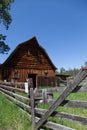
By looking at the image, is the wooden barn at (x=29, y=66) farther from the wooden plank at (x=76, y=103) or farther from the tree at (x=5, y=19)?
the wooden plank at (x=76, y=103)

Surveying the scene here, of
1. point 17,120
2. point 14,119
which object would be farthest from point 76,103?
point 14,119

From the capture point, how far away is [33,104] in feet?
25.6

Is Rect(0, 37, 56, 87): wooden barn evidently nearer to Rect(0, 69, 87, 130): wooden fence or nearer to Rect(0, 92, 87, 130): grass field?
Rect(0, 92, 87, 130): grass field

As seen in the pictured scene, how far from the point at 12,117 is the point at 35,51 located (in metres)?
27.8

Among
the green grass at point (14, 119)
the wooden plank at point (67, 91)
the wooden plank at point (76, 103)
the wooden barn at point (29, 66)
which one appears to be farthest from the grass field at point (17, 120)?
the wooden barn at point (29, 66)

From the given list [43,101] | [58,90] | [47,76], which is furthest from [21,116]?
[47,76]

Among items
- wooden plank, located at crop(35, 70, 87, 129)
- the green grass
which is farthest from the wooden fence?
the green grass

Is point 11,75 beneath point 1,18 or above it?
beneath

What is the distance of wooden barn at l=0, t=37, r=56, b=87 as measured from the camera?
1323 inches

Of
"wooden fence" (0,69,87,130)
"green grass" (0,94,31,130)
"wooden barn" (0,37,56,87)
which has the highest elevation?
"wooden barn" (0,37,56,87)

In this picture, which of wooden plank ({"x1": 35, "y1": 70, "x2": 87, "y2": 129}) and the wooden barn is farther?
the wooden barn

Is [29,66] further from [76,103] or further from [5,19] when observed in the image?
[76,103]

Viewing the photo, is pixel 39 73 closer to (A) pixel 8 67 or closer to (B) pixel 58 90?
(A) pixel 8 67

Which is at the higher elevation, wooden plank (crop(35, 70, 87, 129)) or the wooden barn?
the wooden barn
